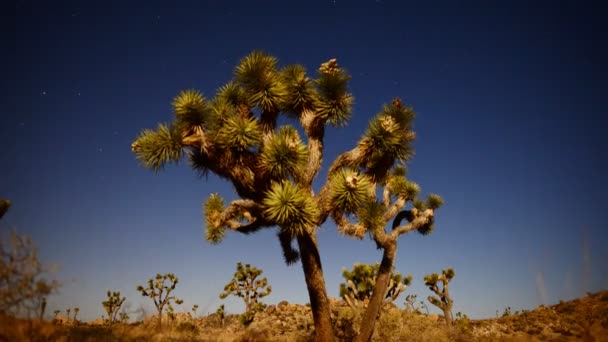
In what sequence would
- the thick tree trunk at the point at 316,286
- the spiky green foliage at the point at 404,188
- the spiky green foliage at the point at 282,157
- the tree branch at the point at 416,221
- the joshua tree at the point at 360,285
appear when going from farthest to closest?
the joshua tree at the point at 360,285
the spiky green foliage at the point at 404,188
the tree branch at the point at 416,221
the thick tree trunk at the point at 316,286
the spiky green foliage at the point at 282,157

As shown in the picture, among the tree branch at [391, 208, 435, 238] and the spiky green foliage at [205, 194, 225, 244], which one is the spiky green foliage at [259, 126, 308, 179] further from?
the tree branch at [391, 208, 435, 238]

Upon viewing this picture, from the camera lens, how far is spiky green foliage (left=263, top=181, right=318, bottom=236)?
21.3 ft

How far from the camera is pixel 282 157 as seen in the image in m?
6.95

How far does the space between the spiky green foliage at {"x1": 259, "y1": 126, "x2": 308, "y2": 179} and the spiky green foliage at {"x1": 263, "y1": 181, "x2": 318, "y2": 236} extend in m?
0.39

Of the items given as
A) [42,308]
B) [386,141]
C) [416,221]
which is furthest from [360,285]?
[42,308]

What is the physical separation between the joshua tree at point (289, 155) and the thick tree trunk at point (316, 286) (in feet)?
0.07

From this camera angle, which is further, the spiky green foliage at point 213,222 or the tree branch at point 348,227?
the spiky green foliage at point 213,222

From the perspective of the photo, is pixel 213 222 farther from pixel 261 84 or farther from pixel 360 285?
pixel 360 285

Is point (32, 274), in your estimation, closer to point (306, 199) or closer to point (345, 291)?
point (306, 199)

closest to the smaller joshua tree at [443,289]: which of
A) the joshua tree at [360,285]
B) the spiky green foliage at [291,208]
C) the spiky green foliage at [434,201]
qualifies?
the joshua tree at [360,285]

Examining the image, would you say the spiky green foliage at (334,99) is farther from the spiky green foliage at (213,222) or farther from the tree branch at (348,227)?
the spiky green foliage at (213,222)

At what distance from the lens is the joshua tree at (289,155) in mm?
7027

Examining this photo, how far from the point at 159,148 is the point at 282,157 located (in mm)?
2613

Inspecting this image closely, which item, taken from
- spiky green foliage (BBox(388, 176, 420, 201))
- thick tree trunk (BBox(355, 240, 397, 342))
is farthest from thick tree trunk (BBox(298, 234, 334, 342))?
spiky green foliage (BBox(388, 176, 420, 201))
